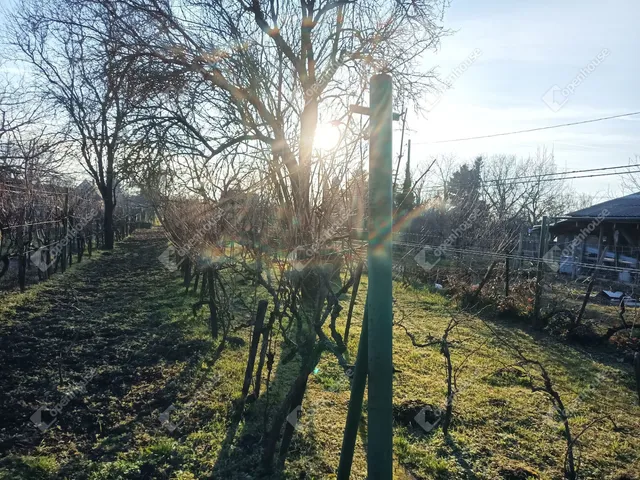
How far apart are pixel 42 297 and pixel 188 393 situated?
5791mm

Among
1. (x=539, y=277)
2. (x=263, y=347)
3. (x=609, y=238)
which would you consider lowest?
(x=263, y=347)

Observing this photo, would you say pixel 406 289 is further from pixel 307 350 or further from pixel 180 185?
pixel 307 350

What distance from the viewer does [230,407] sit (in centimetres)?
365

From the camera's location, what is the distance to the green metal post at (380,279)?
1674mm

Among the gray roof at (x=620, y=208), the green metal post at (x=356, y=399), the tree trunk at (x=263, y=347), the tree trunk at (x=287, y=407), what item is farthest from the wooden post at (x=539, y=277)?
the gray roof at (x=620, y=208)

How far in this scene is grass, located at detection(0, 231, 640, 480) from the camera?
285 centimetres

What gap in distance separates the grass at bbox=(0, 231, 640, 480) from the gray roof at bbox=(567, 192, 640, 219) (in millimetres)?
12391

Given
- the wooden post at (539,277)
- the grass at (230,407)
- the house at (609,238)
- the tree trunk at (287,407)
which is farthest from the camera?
the house at (609,238)

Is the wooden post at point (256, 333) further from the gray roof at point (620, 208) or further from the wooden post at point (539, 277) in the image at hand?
the gray roof at point (620, 208)

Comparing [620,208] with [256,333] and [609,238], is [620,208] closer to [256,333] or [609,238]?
[609,238]

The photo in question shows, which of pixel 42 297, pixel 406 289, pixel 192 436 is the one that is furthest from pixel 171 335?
pixel 406 289

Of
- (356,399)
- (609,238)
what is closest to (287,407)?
(356,399)

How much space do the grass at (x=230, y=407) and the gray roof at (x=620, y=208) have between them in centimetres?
1239

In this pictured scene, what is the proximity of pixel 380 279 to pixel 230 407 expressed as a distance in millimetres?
2602
